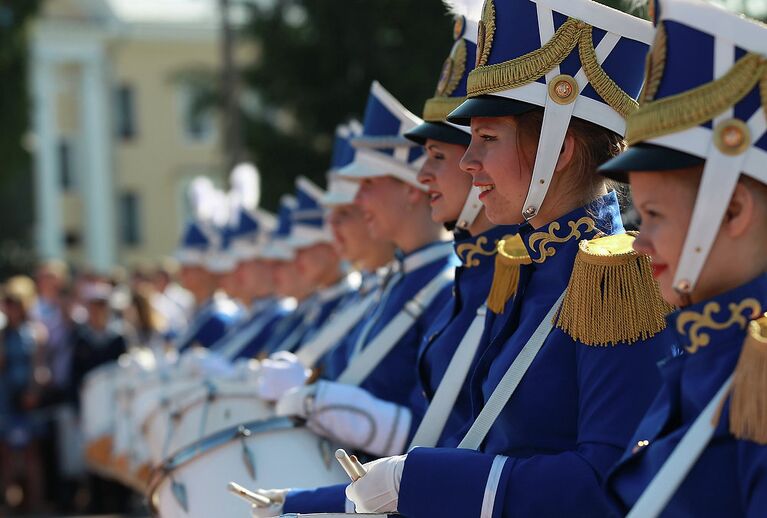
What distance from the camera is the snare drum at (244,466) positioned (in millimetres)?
4539

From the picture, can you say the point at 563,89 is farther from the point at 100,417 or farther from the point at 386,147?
the point at 100,417

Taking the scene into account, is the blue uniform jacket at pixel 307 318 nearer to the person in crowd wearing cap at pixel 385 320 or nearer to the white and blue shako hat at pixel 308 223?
the white and blue shako hat at pixel 308 223

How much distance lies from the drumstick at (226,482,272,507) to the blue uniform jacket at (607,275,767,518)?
123 centimetres

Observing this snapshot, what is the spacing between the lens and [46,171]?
141 ft

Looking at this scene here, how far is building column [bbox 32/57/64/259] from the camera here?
4216 cm

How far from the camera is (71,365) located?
12.9 m

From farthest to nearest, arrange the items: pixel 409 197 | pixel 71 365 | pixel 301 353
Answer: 1. pixel 71 365
2. pixel 301 353
3. pixel 409 197

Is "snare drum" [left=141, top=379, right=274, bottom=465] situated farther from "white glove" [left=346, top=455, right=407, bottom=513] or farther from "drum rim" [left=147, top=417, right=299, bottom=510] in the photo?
"white glove" [left=346, top=455, right=407, bottom=513]

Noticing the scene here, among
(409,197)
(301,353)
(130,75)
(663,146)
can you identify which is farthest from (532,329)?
(130,75)

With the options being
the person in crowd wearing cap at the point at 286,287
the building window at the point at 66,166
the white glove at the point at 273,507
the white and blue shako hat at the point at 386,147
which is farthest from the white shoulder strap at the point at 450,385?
the building window at the point at 66,166

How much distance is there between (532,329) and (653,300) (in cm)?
35

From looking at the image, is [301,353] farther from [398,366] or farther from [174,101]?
[174,101]

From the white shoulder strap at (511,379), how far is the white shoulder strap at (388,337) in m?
1.56

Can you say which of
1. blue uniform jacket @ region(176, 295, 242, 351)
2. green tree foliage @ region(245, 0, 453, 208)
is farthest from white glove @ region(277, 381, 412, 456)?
green tree foliage @ region(245, 0, 453, 208)
